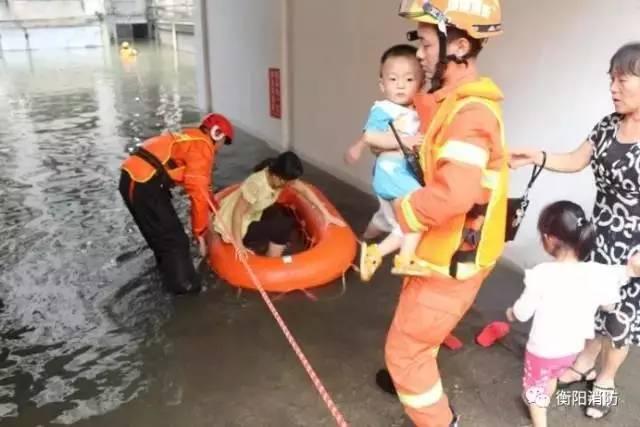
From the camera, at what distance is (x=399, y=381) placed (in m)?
1.89


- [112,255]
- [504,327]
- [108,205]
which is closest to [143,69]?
[108,205]

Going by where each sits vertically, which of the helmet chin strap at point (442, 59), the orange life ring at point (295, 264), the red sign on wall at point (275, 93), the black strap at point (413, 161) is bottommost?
the orange life ring at point (295, 264)

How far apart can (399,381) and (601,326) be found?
2.81 ft

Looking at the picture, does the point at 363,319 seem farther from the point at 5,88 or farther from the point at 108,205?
the point at 5,88

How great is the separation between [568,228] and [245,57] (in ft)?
18.2

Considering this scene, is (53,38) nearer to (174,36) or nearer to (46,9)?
(46,9)

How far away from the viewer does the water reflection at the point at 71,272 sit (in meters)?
2.55

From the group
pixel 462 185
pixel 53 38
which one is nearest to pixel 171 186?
pixel 462 185

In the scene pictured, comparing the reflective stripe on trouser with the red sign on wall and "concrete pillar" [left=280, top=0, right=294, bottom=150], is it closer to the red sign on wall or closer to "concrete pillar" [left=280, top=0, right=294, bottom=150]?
"concrete pillar" [left=280, top=0, right=294, bottom=150]

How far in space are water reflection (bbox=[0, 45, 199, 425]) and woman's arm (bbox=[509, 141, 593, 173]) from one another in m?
1.81

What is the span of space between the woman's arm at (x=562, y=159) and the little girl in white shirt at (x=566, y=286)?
0.24 metres

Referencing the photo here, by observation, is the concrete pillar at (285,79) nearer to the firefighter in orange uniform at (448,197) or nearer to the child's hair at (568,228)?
the firefighter in orange uniform at (448,197)

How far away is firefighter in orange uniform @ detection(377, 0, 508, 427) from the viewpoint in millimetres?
1558

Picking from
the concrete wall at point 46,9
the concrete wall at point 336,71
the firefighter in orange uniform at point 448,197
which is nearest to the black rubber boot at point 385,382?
the firefighter in orange uniform at point 448,197
